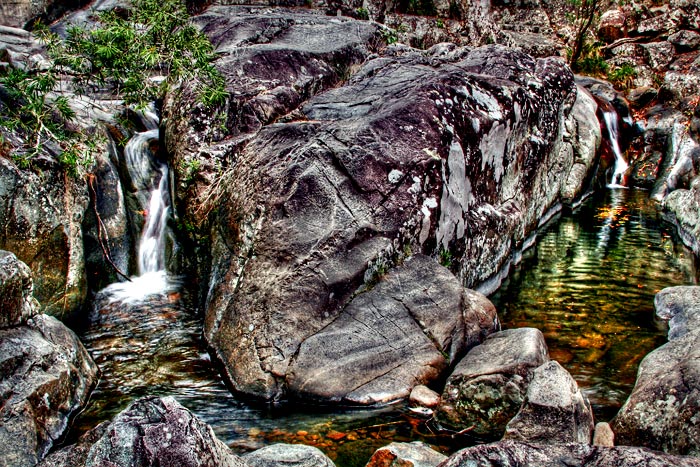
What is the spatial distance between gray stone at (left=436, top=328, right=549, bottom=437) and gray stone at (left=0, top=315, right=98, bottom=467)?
150 inches

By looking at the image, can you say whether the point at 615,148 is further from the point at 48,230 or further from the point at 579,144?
the point at 48,230

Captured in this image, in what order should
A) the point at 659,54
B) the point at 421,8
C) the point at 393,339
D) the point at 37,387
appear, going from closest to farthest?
the point at 37,387 < the point at 393,339 < the point at 421,8 < the point at 659,54

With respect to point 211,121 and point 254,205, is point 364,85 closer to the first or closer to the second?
point 211,121

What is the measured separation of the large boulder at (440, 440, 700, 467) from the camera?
3.90 m

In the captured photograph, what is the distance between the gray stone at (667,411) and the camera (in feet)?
Answer: 15.9

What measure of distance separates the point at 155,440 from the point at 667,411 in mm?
4201

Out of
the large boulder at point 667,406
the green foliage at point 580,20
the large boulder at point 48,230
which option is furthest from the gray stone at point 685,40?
the large boulder at point 48,230

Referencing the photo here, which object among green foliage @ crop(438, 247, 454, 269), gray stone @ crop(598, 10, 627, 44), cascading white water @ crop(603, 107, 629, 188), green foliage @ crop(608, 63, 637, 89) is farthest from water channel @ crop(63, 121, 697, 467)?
gray stone @ crop(598, 10, 627, 44)

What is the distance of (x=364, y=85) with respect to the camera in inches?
419

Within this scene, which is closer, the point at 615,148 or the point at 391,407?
the point at 391,407

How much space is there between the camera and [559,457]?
13.1 feet

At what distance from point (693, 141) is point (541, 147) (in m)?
6.67

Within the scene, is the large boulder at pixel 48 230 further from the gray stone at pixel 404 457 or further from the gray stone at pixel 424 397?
the gray stone at pixel 404 457

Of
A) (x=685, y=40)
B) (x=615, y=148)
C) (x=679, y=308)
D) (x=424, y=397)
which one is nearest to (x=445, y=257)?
(x=424, y=397)
